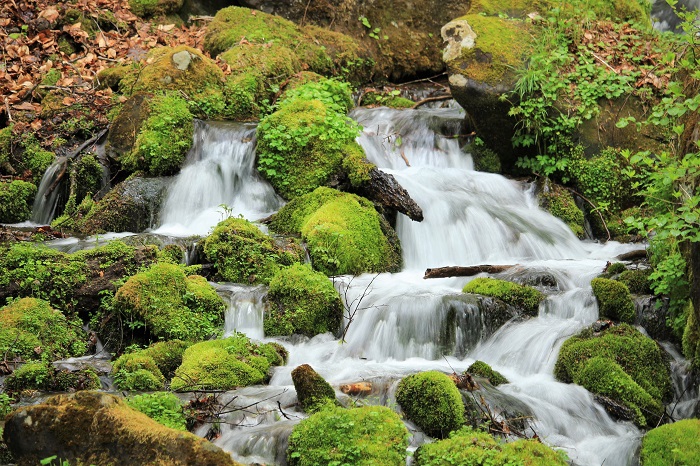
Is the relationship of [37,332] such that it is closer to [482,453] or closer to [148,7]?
[482,453]

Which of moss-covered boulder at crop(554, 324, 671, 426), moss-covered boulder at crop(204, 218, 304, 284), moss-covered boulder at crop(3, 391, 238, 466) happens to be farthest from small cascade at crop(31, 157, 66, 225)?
moss-covered boulder at crop(554, 324, 671, 426)

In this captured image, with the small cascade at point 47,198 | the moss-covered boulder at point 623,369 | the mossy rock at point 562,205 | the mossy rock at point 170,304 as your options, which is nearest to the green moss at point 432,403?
the moss-covered boulder at point 623,369

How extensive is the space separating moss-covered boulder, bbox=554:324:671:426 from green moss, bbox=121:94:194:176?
20.0 ft

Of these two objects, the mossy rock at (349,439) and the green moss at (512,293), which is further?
the green moss at (512,293)

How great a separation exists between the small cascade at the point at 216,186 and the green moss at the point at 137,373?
344cm

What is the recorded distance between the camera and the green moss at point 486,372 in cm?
635

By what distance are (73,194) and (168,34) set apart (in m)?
5.15

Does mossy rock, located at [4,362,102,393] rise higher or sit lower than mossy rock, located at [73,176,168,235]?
lower

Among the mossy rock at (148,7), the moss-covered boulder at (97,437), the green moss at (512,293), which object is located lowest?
the green moss at (512,293)

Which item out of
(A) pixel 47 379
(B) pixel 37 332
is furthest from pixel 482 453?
(B) pixel 37 332

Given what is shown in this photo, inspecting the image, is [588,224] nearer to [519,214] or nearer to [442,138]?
[519,214]

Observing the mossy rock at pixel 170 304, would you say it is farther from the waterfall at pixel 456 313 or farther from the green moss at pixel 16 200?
the green moss at pixel 16 200

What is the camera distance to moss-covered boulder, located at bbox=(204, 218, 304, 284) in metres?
8.20

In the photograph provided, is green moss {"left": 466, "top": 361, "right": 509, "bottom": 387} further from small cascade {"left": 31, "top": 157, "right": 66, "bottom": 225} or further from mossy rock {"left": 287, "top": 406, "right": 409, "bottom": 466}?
Result: small cascade {"left": 31, "top": 157, "right": 66, "bottom": 225}
